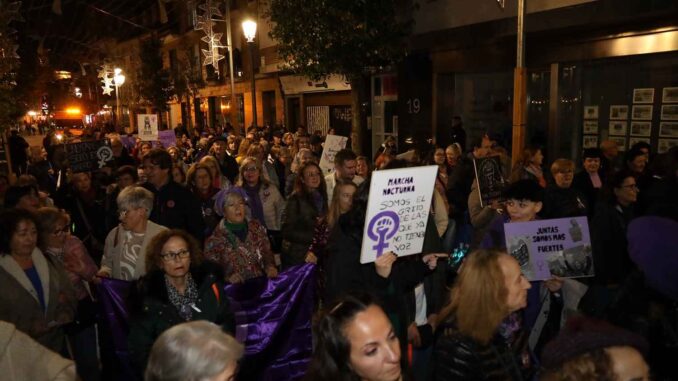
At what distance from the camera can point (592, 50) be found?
11.1 m

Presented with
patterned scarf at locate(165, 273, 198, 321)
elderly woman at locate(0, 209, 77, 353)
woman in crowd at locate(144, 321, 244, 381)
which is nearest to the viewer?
woman in crowd at locate(144, 321, 244, 381)

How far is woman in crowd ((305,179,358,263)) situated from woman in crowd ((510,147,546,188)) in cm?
322

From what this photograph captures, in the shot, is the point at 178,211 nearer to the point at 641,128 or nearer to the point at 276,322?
the point at 276,322

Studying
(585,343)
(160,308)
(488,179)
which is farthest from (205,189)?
(585,343)

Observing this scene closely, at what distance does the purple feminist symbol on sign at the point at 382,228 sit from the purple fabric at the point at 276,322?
152cm

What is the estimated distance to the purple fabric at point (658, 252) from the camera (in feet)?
12.6

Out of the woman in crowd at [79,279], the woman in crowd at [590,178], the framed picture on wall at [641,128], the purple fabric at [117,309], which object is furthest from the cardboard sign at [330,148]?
the framed picture on wall at [641,128]

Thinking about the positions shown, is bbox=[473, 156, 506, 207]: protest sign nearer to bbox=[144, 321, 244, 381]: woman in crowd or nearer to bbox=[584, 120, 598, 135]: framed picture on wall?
bbox=[144, 321, 244, 381]: woman in crowd

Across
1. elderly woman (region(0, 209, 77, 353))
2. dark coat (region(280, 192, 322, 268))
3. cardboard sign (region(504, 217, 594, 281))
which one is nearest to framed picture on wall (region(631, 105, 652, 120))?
cardboard sign (region(504, 217, 594, 281))

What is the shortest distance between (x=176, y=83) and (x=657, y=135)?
88.9ft

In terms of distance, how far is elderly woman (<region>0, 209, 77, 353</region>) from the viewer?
12.9 ft

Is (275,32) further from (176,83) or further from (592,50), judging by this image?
(176,83)

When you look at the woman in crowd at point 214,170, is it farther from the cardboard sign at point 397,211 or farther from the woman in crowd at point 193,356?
the woman in crowd at point 193,356

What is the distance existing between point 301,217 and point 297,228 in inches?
5.5
